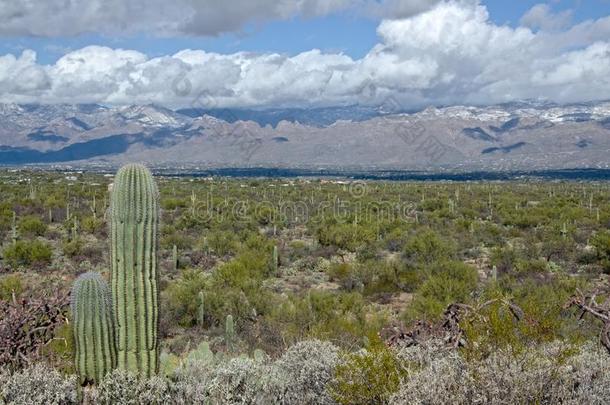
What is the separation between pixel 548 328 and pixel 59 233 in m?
28.8

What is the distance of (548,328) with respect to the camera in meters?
6.16

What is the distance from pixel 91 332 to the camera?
701 cm

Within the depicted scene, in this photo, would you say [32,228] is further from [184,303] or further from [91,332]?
[91,332]

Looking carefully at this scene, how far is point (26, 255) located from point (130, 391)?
18276 mm

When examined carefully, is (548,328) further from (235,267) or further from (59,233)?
(59,233)

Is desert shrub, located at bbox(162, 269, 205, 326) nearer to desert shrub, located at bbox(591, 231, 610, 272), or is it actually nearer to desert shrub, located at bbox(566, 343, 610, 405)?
desert shrub, located at bbox(566, 343, 610, 405)

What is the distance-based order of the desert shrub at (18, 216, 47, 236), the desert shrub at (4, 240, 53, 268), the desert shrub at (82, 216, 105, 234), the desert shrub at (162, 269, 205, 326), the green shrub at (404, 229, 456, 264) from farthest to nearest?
the desert shrub at (82, 216, 105, 234)
the desert shrub at (18, 216, 47, 236)
the green shrub at (404, 229, 456, 264)
the desert shrub at (4, 240, 53, 268)
the desert shrub at (162, 269, 205, 326)

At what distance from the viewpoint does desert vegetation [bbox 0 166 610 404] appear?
19.4 ft

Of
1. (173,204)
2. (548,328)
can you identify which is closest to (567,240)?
(548,328)

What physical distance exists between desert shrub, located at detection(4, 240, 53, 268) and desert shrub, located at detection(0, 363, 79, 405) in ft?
56.7

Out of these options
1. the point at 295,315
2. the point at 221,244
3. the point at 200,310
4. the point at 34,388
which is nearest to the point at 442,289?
the point at 295,315

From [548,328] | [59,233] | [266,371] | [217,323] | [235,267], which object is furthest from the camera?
[59,233]

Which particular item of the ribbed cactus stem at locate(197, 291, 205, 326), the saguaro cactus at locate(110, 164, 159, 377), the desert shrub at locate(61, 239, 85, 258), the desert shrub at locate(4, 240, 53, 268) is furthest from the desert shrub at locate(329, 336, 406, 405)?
the desert shrub at locate(61, 239, 85, 258)

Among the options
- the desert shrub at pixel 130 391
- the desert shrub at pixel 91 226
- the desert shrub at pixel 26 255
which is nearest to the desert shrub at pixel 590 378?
the desert shrub at pixel 130 391
